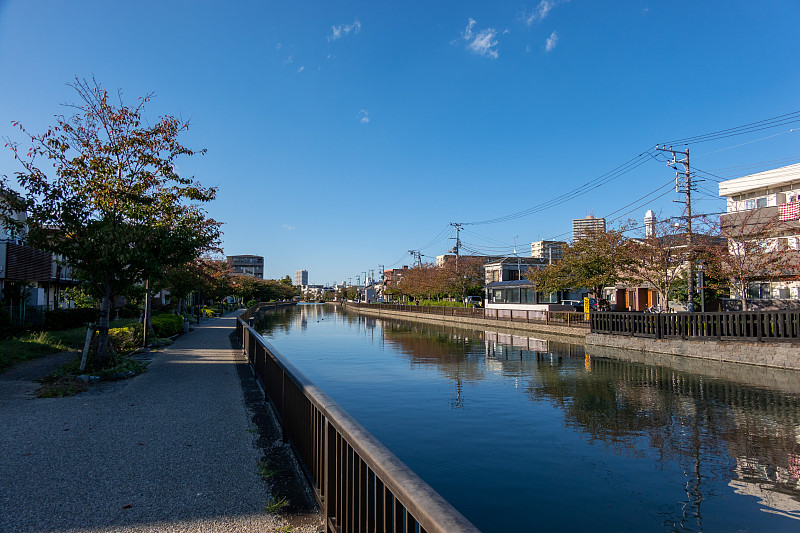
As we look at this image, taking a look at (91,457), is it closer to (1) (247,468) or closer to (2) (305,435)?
(1) (247,468)

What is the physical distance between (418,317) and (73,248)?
44711mm

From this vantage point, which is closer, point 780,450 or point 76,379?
point 780,450

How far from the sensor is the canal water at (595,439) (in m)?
5.55

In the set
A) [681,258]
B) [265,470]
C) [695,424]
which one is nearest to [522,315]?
[681,258]

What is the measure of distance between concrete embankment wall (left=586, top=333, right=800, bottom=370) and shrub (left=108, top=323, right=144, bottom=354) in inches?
729

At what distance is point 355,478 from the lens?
3006 mm

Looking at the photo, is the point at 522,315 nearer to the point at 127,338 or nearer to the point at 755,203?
the point at 755,203

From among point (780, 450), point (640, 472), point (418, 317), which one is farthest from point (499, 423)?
point (418, 317)

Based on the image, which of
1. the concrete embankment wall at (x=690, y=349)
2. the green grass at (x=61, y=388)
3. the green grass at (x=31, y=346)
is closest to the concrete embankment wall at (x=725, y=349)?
the concrete embankment wall at (x=690, y=349)

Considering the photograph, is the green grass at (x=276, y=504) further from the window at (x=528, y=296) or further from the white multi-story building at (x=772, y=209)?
the window at (x=528, y=296)

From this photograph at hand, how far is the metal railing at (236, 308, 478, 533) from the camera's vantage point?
2.02 m

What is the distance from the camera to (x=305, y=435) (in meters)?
4.85

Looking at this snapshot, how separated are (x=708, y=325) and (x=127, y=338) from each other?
21291mm

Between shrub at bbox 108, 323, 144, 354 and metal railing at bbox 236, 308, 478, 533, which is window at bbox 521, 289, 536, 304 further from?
metal railing at bbox 236, 308, 478, 533
